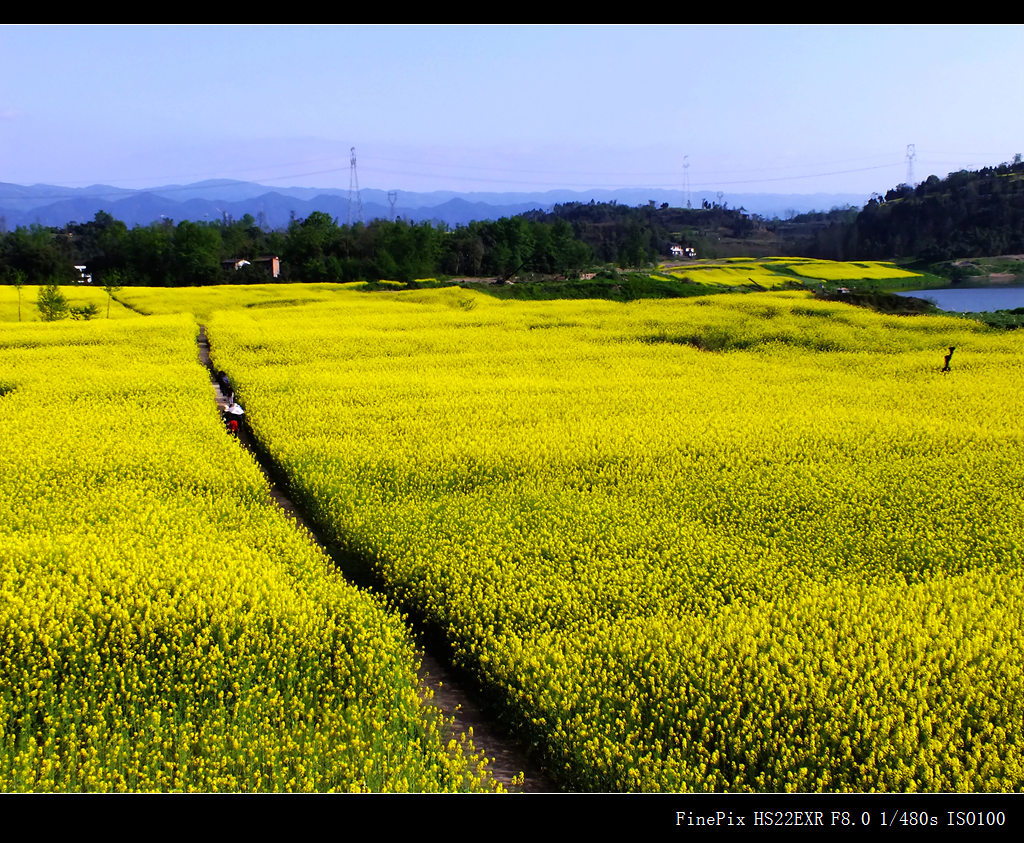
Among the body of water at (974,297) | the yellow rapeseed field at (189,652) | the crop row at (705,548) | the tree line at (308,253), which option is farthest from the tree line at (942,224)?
the yellow rapeseed field at (189,652)

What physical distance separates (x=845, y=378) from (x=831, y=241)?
81.3m

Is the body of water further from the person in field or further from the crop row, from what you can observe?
the person in field

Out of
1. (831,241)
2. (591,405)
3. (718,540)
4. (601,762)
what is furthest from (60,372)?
(831,241)

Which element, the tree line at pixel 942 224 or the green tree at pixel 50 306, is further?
the tree line at pixel 942 224

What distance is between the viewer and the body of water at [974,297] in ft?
159

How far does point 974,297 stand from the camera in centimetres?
5653

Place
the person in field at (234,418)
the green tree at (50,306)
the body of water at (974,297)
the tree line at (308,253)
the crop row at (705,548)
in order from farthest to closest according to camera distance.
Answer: the tree line at (308,253) → the body of water at (974,297) → the green tree at (50,306) → the person in field at (234,418) → the crop row at (705,548)

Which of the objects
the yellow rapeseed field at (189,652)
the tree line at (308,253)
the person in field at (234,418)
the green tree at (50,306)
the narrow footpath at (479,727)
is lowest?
the narrow footpath at (479,727)

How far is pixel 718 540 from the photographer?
29.1 ft

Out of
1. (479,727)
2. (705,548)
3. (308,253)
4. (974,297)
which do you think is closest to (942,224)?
(974,297)

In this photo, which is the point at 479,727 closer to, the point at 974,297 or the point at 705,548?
the point at 705,548

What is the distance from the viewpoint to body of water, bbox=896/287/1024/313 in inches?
1906

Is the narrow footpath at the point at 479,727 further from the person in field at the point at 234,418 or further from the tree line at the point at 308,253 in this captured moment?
the tree line at the point at 308,253
